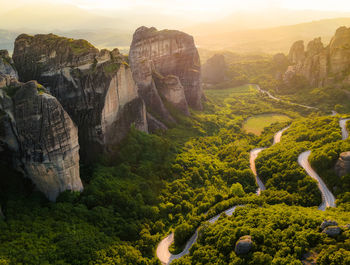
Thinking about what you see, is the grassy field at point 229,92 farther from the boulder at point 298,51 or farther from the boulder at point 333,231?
the boulder at point 333,231

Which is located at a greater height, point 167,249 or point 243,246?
point 243,246

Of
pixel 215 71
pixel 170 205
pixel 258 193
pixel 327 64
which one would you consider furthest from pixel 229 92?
pixel 170 205

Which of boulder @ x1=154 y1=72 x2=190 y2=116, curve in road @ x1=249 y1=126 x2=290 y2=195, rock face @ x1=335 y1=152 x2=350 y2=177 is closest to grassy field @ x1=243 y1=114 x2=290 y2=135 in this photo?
curve in road @ x1=249 y1=126 x2=290 y2=195

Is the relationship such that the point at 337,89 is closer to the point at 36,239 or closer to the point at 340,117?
the point at 340,117

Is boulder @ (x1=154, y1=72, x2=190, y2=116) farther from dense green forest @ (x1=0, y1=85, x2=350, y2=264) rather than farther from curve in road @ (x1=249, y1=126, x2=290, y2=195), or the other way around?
curve in road @ (x1=249, y1=126, x2=290, y2=195)

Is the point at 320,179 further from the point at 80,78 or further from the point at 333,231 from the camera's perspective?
the point at 80,78

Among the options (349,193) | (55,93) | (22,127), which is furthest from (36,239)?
(349,193)

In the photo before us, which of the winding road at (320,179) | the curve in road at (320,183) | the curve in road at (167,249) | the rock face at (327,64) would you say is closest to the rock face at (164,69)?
the curve in road at (320,183)
